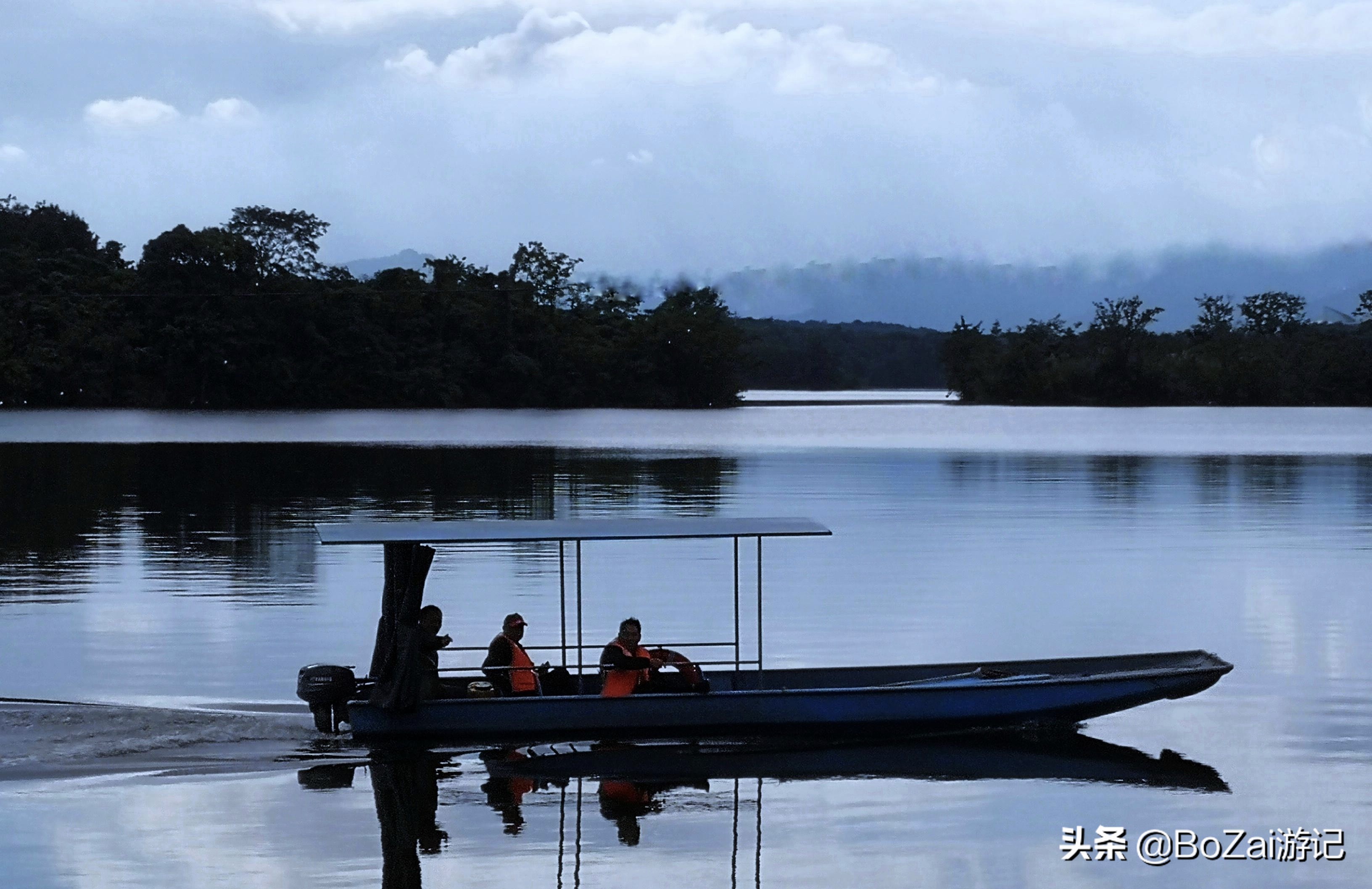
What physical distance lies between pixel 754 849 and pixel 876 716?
363cm

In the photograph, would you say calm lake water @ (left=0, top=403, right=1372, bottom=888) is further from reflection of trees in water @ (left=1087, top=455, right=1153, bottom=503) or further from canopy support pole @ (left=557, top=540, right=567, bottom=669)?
reflection of trees in water @ (left=1087, top=455, right=1153, bottom=503)

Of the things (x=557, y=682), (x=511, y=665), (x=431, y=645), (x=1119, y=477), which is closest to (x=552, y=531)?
(x=557, y=682)

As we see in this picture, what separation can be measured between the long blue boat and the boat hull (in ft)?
0.04

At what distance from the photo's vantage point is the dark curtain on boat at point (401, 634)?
17266 mm

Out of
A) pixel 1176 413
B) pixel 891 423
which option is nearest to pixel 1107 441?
pixel 891 423

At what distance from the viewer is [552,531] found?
1902 centimetres

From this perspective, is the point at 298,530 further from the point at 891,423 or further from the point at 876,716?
the point at 891,423

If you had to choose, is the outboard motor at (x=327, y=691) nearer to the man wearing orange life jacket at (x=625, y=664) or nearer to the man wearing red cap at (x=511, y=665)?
the man wearing red cap at (x=511, y=665)

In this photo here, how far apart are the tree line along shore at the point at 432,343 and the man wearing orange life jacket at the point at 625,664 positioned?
413 ft

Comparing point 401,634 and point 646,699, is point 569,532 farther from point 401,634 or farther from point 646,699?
point 401,634

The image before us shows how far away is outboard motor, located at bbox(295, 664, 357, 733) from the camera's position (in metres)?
17.7

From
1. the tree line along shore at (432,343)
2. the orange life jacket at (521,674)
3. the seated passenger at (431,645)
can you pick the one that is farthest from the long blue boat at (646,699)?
the tree line along shore at (432,343)

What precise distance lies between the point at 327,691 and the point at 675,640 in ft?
29.6

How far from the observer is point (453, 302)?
15725 cm
